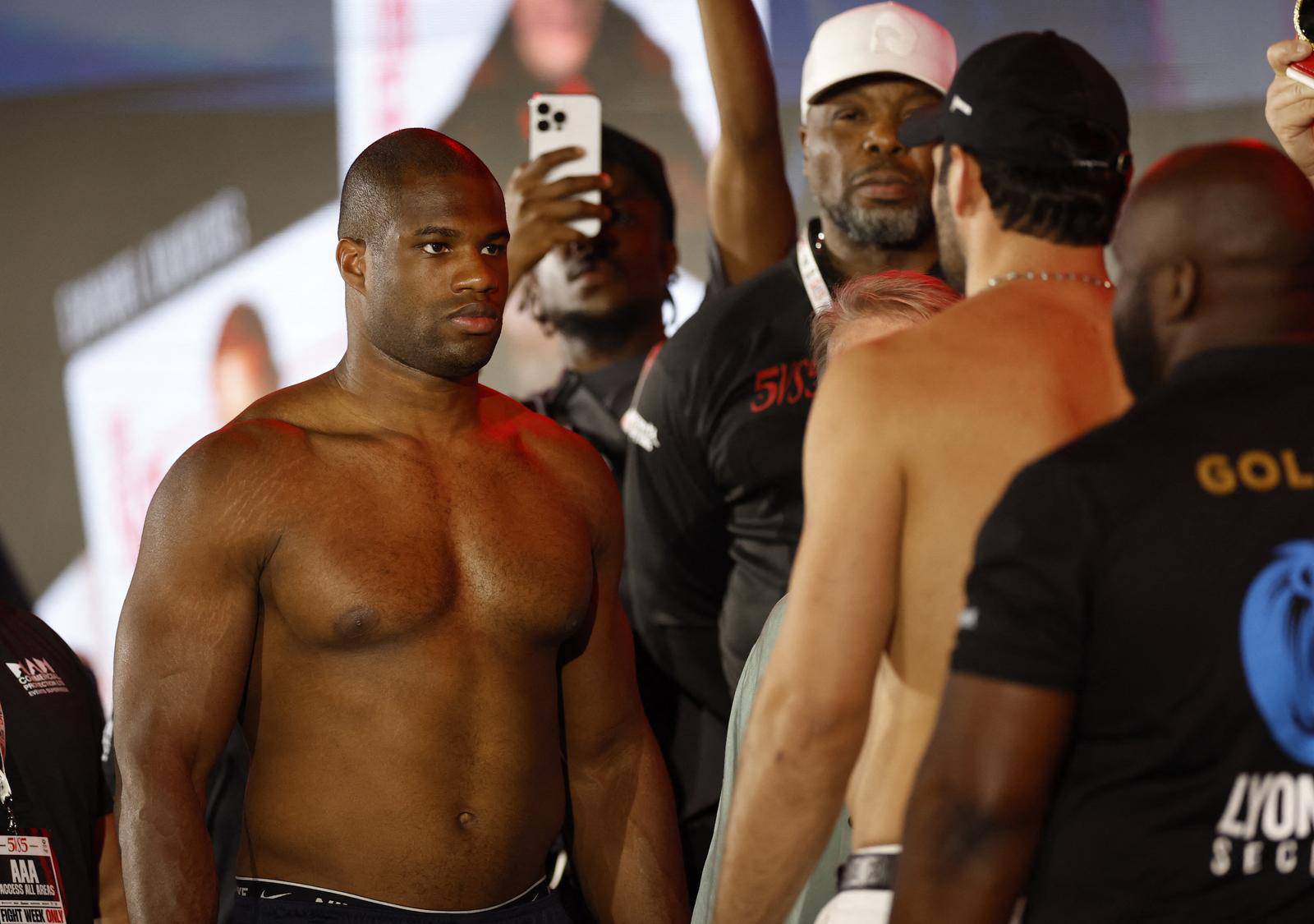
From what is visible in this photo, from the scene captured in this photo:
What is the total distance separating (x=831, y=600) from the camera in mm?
1688

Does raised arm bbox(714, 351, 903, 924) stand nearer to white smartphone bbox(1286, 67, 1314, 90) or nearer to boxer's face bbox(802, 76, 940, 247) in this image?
white smartphone bbox(1286, 67, 1314, 90)

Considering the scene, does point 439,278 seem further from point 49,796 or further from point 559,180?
point 559,180

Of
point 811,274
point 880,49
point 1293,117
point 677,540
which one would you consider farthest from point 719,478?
point 1293,117

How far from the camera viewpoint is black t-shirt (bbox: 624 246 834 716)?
3.13m

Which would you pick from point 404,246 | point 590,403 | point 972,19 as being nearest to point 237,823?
point 590,403

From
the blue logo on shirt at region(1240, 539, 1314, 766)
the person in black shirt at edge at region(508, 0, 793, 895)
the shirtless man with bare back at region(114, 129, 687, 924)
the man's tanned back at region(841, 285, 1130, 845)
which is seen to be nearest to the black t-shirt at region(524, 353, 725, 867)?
the person in black shirt at edge at region(508, 0, 793, 895)

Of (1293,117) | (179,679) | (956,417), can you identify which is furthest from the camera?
(1293,117)

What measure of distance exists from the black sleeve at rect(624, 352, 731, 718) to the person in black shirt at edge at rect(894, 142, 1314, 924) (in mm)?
1812

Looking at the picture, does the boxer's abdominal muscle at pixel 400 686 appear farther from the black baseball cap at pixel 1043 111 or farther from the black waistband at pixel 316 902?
the black baseball cap at pixel 1043 111

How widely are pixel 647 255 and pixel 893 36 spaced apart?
0.90 m

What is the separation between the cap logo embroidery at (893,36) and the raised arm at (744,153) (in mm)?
322

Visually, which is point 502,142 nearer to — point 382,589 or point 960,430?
point 382,589

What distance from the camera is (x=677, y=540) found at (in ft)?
10.9

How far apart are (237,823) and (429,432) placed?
1.41m
